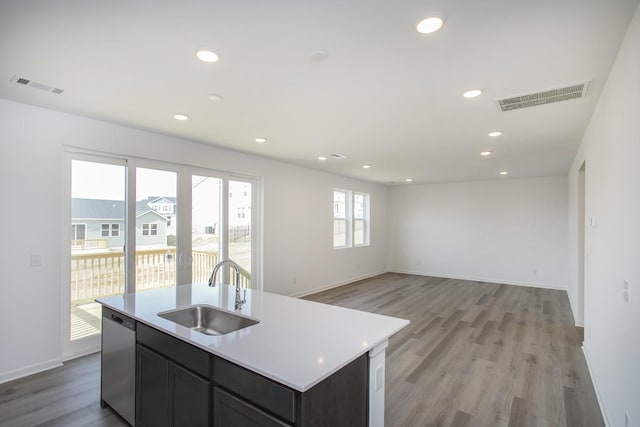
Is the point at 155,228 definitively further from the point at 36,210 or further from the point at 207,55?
the point at 207,55

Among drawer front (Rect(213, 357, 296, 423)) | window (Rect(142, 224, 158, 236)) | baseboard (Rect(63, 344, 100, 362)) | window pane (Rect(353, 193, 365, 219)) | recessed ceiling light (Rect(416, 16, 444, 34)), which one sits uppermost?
recessed ceiling light (Rect(416, 16, 444, 34))

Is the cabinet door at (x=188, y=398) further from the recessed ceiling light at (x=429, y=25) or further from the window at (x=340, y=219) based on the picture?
the window at (x=340, y=219)

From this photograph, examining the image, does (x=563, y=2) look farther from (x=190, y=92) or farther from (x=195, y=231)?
(x=195, y=231)

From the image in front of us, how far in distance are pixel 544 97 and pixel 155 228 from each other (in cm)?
427

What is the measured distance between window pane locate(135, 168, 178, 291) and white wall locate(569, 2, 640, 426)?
169 inches

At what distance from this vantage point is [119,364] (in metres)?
2.27

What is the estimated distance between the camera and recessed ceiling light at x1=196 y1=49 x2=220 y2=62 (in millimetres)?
2006

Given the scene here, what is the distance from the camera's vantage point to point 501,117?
124 inches

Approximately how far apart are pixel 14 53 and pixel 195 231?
266 cm

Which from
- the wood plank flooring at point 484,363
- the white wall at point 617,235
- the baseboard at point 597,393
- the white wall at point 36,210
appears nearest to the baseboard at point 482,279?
the wood plank flooring at point 484,363

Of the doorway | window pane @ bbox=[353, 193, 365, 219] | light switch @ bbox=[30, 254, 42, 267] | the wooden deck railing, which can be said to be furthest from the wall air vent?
window pane @ bbox=[353, 193, 365, 219]

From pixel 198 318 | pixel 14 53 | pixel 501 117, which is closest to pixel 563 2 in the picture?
pixel 501 117

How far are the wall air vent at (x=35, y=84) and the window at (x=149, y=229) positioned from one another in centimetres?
166

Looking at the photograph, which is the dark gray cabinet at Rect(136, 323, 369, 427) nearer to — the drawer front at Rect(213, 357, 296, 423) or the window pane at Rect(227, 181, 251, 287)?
the drawer front at Rect(213, 357, 296, 423)
